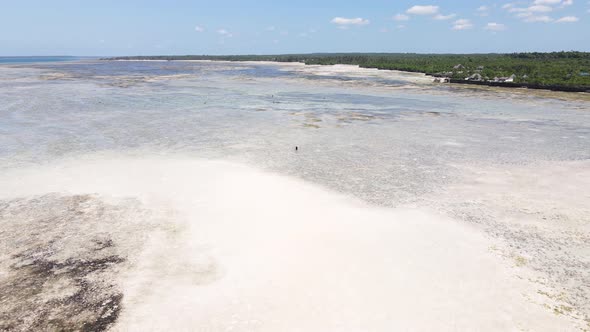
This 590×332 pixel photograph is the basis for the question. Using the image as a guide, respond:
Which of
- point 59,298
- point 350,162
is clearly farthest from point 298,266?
point 350,162

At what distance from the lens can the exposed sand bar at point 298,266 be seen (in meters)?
6.02

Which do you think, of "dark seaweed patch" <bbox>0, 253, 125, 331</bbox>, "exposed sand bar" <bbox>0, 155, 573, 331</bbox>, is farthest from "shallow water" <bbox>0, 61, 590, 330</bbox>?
"dark seaweed patch" <bbox>0, 253, 125, 331</bbox>

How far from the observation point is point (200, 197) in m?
10.6

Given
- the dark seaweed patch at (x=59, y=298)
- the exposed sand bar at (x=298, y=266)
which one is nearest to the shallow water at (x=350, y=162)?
the exposed sand bar at (x=298, y=266)

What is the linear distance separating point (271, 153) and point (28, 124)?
44.0ft

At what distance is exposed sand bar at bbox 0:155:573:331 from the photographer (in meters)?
6.02

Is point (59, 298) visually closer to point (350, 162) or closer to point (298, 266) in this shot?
point (298, 266)

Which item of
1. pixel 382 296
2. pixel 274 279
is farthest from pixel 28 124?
pixel 382 296

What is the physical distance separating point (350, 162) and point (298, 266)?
7.29 meters

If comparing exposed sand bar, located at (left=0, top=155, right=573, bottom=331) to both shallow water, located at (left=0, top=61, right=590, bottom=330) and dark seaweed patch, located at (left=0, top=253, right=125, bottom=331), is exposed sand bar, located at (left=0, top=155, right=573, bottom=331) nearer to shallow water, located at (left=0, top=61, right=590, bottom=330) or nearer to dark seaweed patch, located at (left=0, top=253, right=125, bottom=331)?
shallow water, located at (left=0, top=61, right=590, bottom=330)

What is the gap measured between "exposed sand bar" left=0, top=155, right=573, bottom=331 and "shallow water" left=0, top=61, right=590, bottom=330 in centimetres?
10

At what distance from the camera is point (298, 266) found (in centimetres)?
741

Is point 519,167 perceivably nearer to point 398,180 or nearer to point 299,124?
point 398,180

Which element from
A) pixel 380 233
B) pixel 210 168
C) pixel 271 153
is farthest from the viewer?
pixel 271 153
